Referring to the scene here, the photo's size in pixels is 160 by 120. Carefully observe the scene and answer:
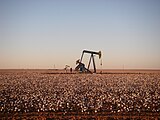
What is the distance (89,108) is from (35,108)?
2.87 meters

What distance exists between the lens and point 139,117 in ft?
39.4

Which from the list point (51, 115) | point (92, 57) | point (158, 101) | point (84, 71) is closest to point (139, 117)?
point (51, 115)

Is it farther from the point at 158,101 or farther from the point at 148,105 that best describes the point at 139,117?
the point at 158,101

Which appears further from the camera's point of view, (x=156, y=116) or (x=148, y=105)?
(x=148, y=105)

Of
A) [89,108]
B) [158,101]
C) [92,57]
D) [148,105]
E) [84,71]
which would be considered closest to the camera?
[89,108]

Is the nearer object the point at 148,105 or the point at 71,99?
the point at 148,105

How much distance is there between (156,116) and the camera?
1233cm

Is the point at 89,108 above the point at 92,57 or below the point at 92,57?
below

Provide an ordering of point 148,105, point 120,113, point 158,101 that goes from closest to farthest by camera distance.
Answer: point 120,113 → point 148,105 → point 158,101

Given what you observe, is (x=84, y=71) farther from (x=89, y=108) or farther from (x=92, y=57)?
(x=89, y=108)

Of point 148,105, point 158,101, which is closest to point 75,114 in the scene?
point 148,105

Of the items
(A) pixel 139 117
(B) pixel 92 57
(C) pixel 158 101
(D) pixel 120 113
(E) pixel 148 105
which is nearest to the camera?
(A) pixel 139 117

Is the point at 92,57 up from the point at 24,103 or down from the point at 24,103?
up

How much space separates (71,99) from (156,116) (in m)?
6.22
